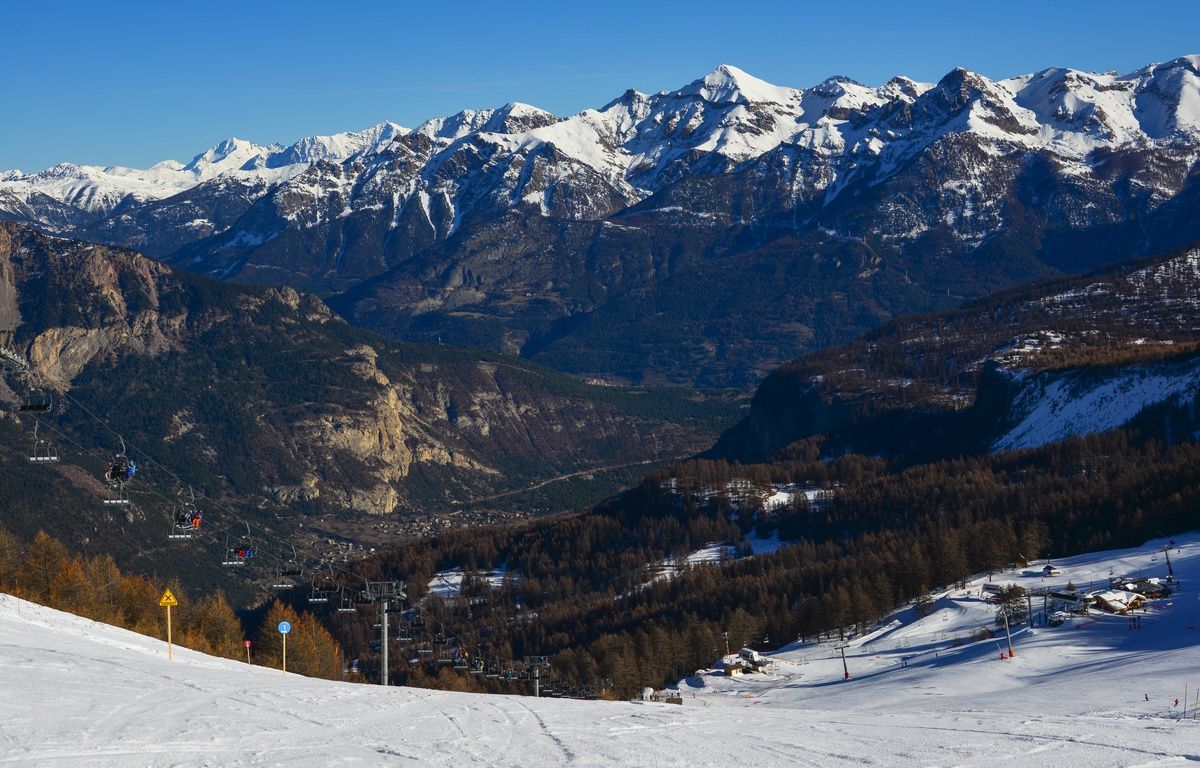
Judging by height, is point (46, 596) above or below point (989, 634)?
above

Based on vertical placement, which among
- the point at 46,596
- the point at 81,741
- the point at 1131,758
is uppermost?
the point at 46,596

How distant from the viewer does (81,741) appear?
55156mm

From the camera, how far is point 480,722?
212 ft

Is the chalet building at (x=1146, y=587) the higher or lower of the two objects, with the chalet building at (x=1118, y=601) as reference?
higher

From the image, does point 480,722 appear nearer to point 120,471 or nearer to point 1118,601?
point 120,471

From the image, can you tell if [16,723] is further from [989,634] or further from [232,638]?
[989,634]

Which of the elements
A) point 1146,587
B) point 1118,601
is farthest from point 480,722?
point 1146,587

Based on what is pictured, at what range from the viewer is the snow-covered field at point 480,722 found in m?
55.8

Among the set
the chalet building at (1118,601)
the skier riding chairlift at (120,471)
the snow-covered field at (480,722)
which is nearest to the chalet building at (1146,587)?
the chalet building at (1118,601)

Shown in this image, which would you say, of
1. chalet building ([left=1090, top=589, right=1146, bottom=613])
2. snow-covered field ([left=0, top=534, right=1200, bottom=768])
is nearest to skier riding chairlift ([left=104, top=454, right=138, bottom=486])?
snow-covered field ([left=0, top=534, right=1200, bottom=768])

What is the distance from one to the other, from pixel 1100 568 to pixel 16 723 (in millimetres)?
131044

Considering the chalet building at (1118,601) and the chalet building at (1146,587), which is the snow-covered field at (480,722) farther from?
the chalet building at (1146,587)

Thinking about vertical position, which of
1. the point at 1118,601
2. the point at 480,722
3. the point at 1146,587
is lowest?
the point at 480,722

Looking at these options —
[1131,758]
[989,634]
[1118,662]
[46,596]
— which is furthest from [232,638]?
[1131,758]
